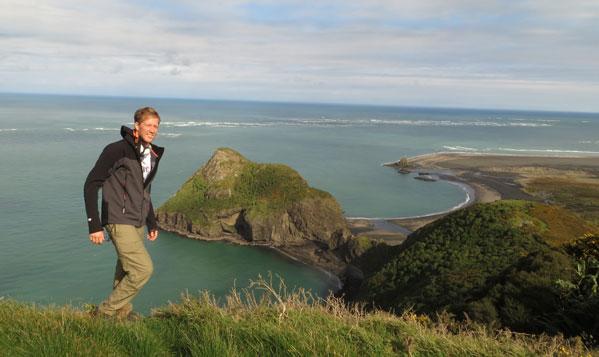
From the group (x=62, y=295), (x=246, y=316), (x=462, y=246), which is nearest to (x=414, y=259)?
(x=462, y=246)

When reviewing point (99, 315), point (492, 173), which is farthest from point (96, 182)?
point (492, 173)

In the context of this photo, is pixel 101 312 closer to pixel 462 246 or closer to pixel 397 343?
pixel 397 343

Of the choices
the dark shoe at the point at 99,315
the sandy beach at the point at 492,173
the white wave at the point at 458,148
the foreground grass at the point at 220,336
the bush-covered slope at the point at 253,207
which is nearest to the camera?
the foreground grass at the point at 220,336

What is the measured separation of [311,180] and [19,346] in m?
83.6

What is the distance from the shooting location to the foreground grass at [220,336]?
474cm

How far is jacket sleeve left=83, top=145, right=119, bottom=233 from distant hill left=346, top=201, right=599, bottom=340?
975 cm

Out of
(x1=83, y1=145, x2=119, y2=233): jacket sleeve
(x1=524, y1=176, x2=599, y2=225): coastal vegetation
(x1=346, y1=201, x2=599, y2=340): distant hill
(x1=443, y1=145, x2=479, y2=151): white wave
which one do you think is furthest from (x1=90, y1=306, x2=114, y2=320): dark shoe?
(x1=443, y1=145, x2=479, y2=151): white wave

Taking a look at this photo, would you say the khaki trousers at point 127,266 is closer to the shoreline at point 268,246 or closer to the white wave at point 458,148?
the shoreline at point 268,246

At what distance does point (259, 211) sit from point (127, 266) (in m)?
46.3

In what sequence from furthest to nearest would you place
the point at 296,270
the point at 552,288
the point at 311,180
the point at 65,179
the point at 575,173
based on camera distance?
the point at 575,173 < the point at 311,180 < the point at 65,179 < the point at 296,270 < the point at 552,288

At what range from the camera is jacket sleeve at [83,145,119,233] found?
5.79m

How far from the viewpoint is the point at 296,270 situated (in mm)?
45469

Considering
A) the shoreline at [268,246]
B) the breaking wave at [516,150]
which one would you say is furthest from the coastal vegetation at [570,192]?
the breaking wave at [516,150]

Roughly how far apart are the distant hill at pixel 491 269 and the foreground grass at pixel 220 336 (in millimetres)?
6302
